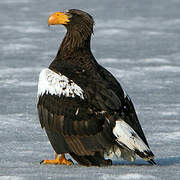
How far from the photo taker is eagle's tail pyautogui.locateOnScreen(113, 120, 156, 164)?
5.50m

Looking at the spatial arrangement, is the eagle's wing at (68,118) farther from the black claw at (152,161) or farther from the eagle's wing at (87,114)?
the black claw at (152,161)

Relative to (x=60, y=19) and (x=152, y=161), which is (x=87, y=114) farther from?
(x=60, y=19)

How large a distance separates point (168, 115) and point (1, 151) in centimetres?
260

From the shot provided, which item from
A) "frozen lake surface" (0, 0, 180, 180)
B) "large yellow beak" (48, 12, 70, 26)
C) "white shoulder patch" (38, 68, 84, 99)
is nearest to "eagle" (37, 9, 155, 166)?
"white shoulder patch" (38, 68, 84, 99)

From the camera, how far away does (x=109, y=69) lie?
11.4 meters

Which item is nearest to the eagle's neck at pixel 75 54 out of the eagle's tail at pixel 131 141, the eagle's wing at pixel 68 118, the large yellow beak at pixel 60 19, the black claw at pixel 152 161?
the large yellow beak at pixel 60 19

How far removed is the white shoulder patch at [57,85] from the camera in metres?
5.79

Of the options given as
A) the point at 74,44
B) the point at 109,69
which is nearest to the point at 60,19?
the point at 74,44

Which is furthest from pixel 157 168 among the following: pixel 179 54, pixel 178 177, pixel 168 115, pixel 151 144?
pixel 179 54

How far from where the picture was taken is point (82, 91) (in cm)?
576

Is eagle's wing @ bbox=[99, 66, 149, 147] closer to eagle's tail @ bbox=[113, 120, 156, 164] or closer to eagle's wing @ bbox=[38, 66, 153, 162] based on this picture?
eagle's wing @ bbox=[38, 66, 153, 162]

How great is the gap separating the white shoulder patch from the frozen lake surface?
0.58 meters

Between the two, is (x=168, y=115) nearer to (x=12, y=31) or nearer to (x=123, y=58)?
(x=123, y=58)

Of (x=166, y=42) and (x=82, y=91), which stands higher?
(x=82, y=91)
